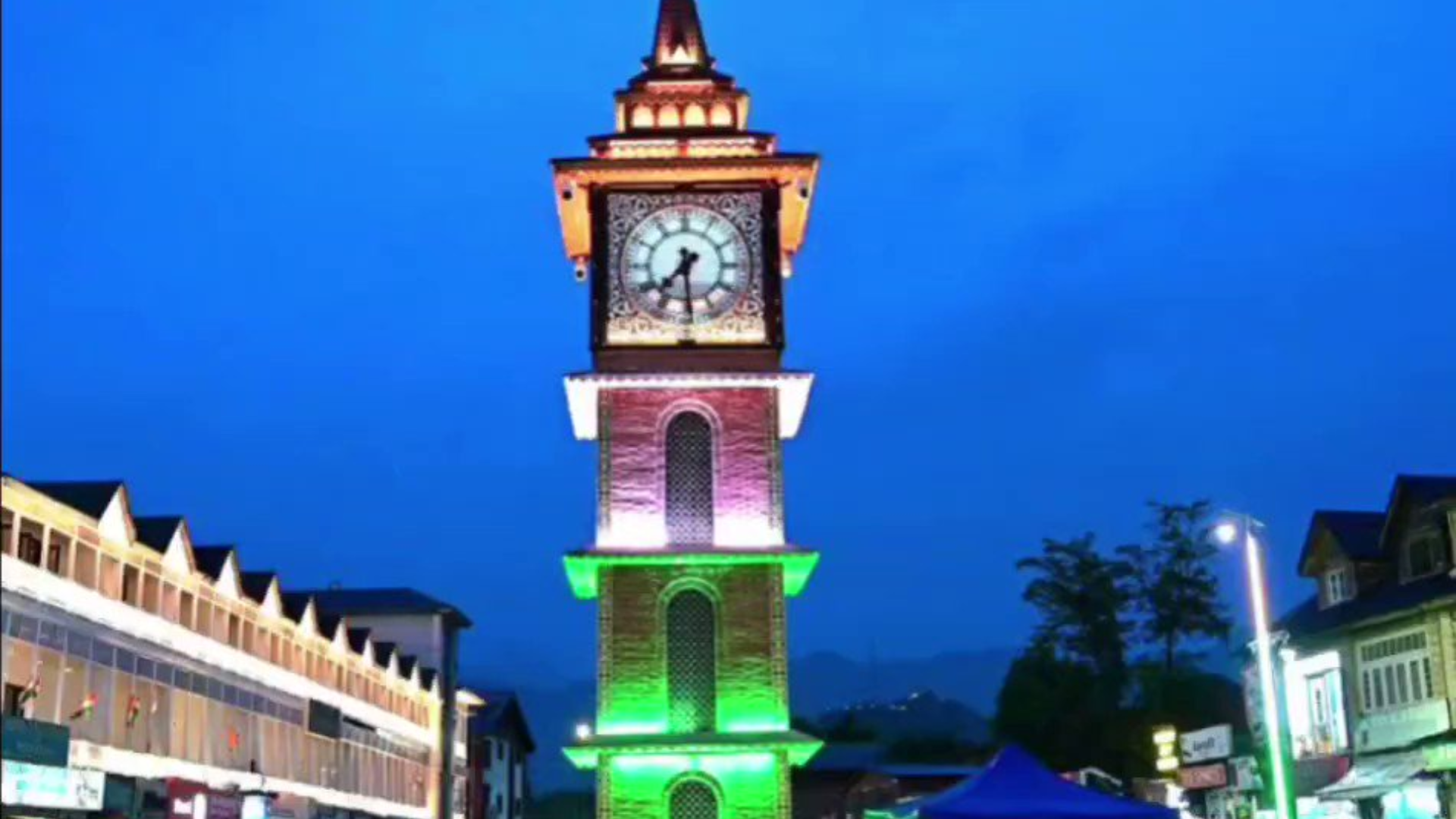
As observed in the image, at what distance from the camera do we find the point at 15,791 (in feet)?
96.9

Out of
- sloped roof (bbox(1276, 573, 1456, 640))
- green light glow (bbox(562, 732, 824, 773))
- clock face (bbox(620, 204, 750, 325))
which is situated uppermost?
clock face (bbox(620, 204, 750, 325))

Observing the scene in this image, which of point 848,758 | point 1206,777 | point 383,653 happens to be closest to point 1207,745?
point 1206,777

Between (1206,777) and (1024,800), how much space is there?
67.2 feet

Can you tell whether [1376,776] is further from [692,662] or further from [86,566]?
[86,566]

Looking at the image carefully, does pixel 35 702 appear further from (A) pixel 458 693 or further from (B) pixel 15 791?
(A) pixel 458 693

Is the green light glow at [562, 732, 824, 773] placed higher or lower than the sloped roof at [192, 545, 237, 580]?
lower

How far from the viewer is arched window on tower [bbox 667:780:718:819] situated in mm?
31766

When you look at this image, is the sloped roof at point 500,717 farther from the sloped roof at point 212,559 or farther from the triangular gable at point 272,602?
the sloped roof at point 212,559

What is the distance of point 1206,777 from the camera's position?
41.1 m

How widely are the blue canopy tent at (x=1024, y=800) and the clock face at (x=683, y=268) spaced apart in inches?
516

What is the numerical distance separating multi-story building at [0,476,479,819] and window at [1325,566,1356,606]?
1134 inches

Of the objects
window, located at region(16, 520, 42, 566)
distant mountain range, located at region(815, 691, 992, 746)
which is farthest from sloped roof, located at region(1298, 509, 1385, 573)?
distant mountain range, located at region(815, 691, 992, 746)

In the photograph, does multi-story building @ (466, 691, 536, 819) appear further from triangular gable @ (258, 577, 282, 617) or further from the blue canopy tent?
the blue canopy tent

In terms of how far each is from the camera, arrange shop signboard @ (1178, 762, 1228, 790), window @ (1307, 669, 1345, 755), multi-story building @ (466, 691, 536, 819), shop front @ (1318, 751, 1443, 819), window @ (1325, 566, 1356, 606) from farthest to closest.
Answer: multi-story building @ (466, 691, 536, 819) → window @ (1325, 566, 1356, 606) → window @ (1307, 669, 1345, 755) → shop front @ (1318, 751, 1443, 819) → shop signboard @ (1178, 762, 1228, 790)
